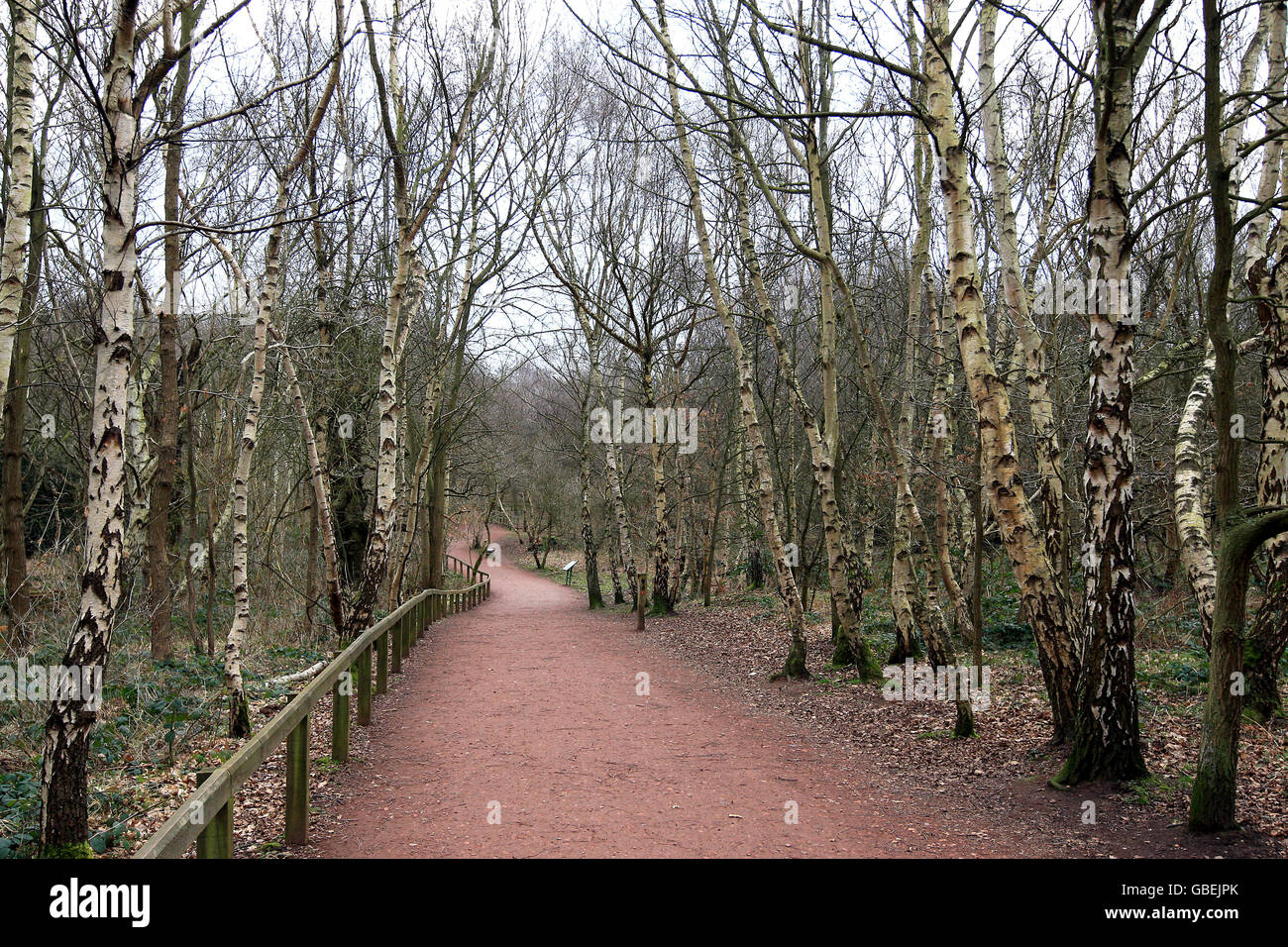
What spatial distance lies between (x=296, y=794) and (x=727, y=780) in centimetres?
303

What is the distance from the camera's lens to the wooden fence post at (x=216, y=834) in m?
3.74

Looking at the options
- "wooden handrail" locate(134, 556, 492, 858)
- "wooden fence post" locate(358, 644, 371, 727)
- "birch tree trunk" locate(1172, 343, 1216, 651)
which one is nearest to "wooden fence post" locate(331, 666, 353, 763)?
"wooden handrail" locate(134, 556, 492, 858)

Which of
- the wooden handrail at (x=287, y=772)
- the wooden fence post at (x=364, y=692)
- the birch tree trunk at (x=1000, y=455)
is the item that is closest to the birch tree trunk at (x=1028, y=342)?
the birch tree trunk at (x=1000, y=455)

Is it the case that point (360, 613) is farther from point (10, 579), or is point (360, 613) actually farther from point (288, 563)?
point (288, 563)

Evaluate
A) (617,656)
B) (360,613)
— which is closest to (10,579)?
(360,613)

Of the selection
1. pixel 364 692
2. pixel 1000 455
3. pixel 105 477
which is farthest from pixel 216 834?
pixel 1000 455

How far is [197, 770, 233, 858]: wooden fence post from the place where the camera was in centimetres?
374

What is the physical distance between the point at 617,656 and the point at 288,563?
33.6 ft

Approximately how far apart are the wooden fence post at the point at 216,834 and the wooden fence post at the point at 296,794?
3.84 ft

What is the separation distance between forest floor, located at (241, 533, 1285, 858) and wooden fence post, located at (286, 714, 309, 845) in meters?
0.14

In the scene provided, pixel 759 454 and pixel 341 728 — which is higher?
pixel 759 454

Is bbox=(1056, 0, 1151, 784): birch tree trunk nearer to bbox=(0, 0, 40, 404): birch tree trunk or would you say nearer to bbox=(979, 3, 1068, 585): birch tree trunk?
bbox=(979, 3, 1068, 585): birch tree trunk

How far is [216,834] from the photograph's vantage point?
383cm

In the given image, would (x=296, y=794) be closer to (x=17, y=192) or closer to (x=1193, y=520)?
(x=17, y=192)
